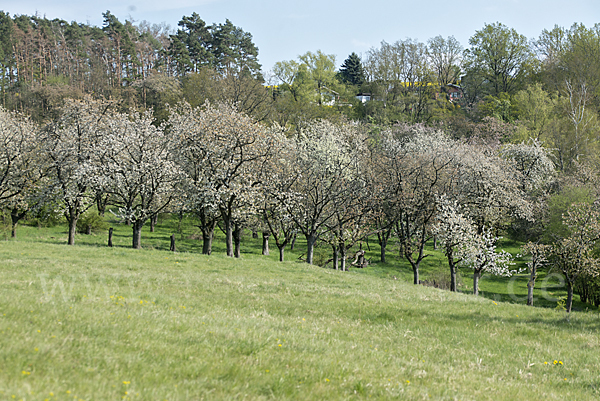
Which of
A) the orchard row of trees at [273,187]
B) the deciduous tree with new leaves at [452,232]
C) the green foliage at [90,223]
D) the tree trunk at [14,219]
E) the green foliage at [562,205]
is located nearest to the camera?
the orchard row of trees at [273,187]

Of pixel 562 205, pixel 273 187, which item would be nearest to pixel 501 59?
pixel 562 205

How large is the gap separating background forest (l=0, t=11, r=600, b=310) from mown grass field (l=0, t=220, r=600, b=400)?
19.0 meters

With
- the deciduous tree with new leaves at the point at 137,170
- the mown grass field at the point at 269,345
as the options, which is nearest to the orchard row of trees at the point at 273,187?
the deciduous tree with new leaves at the point at 137,170

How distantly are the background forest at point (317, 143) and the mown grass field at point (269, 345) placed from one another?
19.0m

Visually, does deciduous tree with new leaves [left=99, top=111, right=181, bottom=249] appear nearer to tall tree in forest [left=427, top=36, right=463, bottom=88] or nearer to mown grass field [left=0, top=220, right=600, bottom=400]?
mown grass field [left=0, top=220, right=600, bottom=400]

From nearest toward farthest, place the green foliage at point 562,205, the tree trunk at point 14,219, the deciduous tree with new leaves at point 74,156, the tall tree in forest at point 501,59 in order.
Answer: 1. the deciduous tree with new leaves at point 74,156
2. the tree trunk at point 14,219
3. the green foliage at point 562,205
4. the tall tree in forest at point 501,59

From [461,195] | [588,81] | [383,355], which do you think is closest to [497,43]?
[588,81]

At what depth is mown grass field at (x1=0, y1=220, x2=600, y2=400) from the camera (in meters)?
5.80

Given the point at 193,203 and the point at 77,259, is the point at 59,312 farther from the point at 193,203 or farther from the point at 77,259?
the point at 193,203

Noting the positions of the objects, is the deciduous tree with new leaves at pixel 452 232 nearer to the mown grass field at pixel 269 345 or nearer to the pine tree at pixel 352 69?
the mown grass field at pixel 269 345

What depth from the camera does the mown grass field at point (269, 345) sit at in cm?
580

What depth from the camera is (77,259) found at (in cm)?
2398

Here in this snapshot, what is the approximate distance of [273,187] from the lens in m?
37.4

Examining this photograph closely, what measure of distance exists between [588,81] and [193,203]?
230 feet
